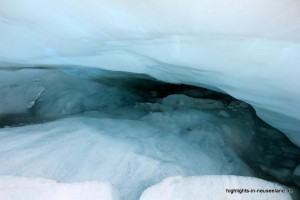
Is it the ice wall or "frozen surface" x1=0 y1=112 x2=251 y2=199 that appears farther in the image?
"frozen surface" x1=0 y1=112 x2=251 y2=199

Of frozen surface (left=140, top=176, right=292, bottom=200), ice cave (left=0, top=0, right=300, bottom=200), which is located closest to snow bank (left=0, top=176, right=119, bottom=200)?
ice cave (left=0, top=0, right=300, bottom=200)

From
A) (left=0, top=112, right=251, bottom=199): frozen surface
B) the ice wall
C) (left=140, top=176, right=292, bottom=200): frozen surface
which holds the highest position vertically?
the ice wall

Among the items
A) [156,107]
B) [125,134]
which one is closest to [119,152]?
[125,134]

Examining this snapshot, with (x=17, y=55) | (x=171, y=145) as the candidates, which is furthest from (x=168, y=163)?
(x=17, y=55)

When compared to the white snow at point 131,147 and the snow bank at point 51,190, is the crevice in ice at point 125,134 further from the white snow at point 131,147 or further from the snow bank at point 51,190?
the snow bank at point 51,190

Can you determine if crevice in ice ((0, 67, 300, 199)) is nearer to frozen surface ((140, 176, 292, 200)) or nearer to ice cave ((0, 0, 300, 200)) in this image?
ice cave ((0, 0, 300, 200))

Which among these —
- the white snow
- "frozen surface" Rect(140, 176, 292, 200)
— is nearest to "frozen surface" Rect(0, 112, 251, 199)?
the white snow

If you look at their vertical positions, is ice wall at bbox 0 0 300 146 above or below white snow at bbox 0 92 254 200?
above

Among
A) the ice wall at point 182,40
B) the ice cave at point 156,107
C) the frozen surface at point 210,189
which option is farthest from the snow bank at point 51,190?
the ice wall at point 182,40

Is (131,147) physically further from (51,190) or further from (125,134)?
(51,190)

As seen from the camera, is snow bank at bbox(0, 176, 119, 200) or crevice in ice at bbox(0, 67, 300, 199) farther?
crevice in ice at bbox(0, 67, 300, 199)
